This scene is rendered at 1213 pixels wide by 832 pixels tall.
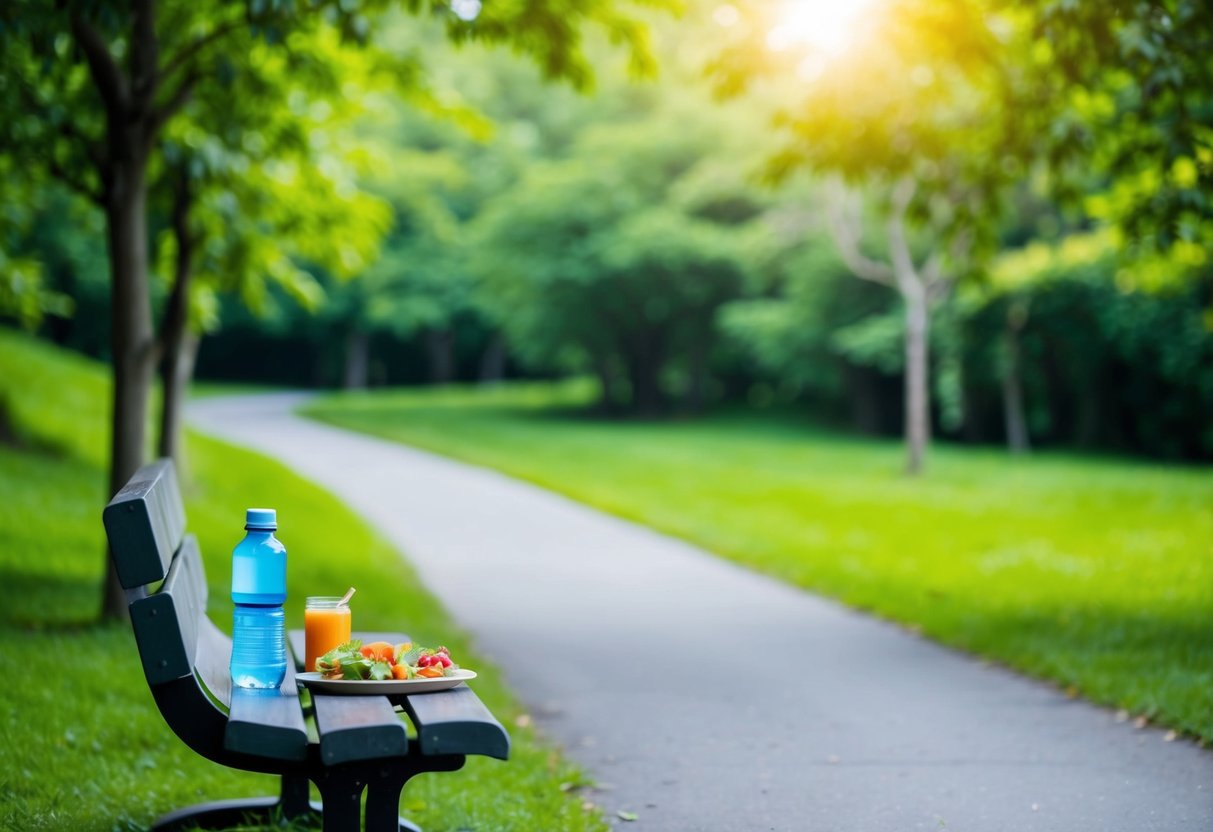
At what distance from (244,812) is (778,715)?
2.72 meters

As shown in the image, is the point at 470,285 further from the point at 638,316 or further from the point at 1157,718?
the point at 1157,718

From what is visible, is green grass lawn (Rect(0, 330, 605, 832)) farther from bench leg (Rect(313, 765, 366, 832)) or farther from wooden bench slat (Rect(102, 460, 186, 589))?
wooden bench slat (Rect(102, 460, 186, 589))

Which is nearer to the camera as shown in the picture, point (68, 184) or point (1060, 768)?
point (1060, 768)

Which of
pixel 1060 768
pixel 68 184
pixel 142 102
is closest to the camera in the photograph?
pixel 1060 768

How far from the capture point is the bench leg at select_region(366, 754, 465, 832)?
348 centimetres

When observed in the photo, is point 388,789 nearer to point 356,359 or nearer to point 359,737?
point 359,737

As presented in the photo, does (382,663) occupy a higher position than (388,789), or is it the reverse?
(382,663)

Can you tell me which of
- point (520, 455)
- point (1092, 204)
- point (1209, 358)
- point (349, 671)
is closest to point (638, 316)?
point (520, 455)

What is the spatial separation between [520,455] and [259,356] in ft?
126

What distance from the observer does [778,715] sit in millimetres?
6258

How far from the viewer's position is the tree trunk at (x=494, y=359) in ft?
173

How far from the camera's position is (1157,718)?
598 cm

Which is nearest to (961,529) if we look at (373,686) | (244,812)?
(244,812)

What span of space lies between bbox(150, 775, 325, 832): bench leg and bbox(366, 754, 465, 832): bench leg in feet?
2.82
